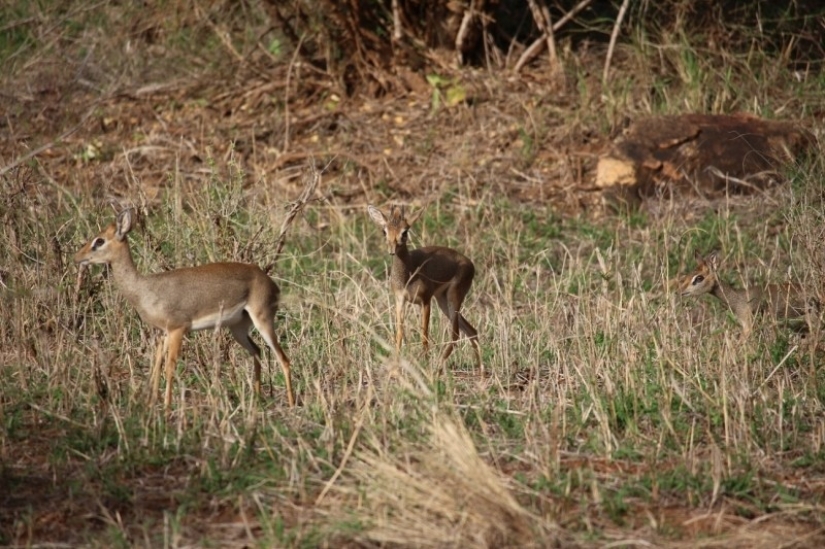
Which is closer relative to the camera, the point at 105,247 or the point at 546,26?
the point at 105,247

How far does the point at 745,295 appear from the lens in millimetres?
8078

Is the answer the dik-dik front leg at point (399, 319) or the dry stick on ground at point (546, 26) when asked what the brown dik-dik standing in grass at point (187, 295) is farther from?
the dry stick on ground at point (546, 26)

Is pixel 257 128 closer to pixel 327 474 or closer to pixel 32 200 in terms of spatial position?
pixel 32 200

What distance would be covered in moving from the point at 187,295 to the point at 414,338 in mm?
1977

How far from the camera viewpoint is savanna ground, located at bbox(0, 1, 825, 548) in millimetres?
4730

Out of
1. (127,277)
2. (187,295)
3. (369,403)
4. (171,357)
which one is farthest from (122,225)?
(369,403)

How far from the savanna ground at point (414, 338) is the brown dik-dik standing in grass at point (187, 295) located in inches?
9.6

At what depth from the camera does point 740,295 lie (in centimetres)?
811

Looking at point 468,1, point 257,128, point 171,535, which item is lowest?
point 257,128

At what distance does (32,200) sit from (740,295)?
4.54 m

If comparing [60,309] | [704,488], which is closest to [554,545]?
[704,488]

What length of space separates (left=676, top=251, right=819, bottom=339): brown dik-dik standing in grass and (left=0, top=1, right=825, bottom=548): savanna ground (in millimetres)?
142

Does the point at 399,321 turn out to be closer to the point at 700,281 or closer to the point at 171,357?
the point at 171,357

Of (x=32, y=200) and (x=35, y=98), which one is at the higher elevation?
(x=32, y=200)
